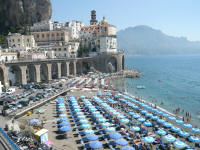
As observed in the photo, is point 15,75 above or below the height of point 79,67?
below

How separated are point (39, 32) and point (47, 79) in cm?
3909

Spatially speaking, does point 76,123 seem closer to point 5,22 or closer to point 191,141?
point 191,141

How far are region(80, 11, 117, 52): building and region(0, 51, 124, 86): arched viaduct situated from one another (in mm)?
8454

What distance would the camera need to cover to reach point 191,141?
26516 millimetres

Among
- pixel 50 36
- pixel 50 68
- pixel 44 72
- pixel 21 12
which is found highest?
pixel 21 12

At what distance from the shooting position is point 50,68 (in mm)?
72500

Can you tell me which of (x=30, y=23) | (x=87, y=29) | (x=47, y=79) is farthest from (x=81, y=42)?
(x=47, y=79)

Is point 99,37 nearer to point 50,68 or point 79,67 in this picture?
point 79,67

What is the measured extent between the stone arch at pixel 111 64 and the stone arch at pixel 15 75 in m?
47.6

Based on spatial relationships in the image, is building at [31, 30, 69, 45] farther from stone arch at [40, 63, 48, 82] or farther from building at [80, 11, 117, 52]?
stone arch at [40, 63, 48, 82]

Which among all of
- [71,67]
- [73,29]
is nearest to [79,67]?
[71,67]

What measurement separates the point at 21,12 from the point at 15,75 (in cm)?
4626

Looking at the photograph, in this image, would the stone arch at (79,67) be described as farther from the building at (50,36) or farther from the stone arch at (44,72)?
the stone arch at (44,72)

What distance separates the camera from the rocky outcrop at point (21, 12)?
295 ft
